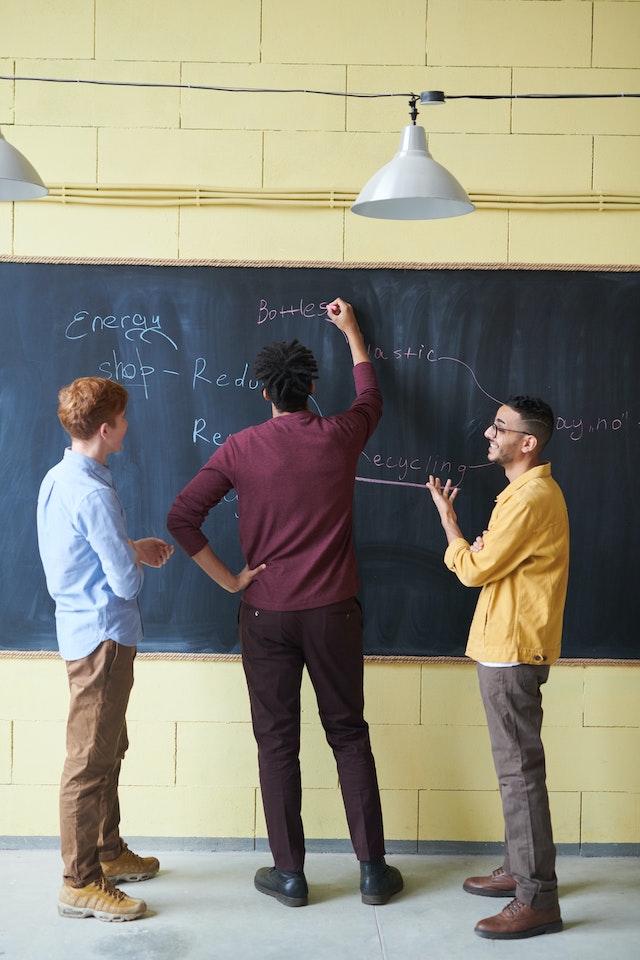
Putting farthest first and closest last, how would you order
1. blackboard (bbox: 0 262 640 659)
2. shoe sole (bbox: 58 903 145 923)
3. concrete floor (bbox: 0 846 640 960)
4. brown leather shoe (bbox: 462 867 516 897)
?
blackboard (bbox: 0 262 640 659), brown leather shoe (bbox: 462 867 516 897), shoe sole (bbox: 58 903 145 923), concrete floor (bbox: 0 846 640 960)

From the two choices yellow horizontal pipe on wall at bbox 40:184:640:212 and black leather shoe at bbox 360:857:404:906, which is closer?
black leather shoe at bbox 360:857:404:906

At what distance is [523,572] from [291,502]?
0.70m

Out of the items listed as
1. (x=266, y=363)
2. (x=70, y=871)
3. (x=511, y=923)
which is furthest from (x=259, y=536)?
(x=511, y=923)

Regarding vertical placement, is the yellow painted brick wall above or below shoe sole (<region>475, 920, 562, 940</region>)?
above

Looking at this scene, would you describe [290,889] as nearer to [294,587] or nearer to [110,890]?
[110,890]

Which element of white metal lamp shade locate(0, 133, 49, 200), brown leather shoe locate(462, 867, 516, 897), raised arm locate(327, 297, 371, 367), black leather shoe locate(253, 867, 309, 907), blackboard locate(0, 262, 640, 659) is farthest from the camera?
blackboard locate(0, 262, 640, 659)

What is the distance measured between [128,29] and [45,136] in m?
0.46

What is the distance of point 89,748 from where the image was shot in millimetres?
2676

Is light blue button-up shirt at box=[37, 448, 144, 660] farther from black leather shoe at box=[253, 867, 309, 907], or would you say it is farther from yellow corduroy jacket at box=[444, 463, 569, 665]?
yellow corduroy jacket at box=[444, 463, 569, 665]

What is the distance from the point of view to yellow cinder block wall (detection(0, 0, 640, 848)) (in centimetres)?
316

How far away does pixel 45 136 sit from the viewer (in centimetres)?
319

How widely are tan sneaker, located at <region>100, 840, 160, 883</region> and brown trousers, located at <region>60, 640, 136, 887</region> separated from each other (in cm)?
23

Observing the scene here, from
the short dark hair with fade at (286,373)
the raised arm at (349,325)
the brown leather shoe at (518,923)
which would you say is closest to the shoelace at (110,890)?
the brown leather shoe at (518,923)

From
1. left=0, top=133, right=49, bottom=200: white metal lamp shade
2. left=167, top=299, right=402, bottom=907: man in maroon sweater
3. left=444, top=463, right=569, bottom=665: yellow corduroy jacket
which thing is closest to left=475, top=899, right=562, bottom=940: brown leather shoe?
left=167, top=299, right=402, bottom=907: man in maroon sweater
